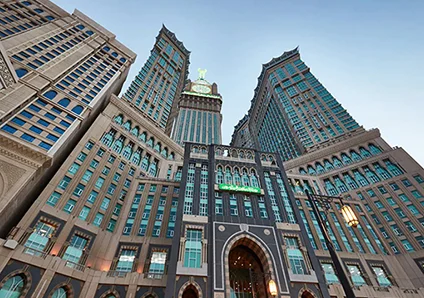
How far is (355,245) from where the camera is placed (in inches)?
1598

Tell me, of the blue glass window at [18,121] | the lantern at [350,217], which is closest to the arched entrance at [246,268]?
the lantern at [350,217]

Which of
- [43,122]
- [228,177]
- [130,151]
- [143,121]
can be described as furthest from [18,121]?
[228,177]

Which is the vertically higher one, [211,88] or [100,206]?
[211,88]

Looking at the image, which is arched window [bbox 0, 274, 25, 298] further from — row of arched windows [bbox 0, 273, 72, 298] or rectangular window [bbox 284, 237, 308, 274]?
rectangular window [bbox 284, 237, 308, 274]

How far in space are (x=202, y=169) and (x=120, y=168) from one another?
17333mm

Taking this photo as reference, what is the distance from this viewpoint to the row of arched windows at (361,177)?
4997cm

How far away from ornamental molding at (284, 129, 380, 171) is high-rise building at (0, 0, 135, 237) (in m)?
54.2

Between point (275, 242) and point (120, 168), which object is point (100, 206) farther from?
point (275, 242)

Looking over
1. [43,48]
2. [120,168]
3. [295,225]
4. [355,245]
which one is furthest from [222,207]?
[43,48]

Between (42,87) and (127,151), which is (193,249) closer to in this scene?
(127,151)

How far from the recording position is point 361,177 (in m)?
52.8

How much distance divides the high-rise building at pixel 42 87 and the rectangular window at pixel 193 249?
70.3ft

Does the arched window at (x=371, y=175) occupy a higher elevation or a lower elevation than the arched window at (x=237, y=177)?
higher

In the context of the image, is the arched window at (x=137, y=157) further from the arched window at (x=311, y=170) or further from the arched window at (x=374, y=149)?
the arched window at (x=374, y=149)
